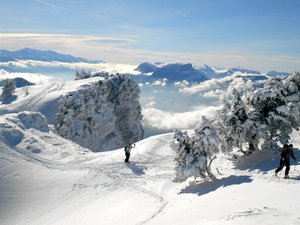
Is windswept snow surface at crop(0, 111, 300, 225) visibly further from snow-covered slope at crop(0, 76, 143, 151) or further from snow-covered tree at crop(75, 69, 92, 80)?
snow-covered tree at crop(75, 69, 92, 80)

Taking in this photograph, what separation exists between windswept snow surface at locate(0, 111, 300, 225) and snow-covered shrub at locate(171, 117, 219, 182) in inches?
44.7

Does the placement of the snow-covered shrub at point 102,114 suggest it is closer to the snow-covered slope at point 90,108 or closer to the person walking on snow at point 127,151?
the snow-covered slope at point 90,108

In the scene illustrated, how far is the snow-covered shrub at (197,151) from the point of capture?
86.4 ft

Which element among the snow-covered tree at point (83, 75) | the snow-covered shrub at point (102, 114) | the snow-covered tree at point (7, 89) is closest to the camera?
the snow-covered shrub at point (102, 114)

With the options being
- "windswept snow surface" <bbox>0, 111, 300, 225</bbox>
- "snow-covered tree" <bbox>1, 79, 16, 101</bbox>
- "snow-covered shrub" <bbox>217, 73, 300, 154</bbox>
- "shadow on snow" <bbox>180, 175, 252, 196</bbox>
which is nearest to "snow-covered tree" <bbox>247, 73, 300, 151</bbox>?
"snow-covered shrub" <bbox>217, 73, 300, 154</bbox>

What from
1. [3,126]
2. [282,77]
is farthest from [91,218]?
[3,126]

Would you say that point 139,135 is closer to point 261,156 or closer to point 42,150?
point 42,150

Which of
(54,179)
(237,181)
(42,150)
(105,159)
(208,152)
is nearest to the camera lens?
(237,181)

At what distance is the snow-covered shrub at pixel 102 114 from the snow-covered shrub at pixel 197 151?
8113 centimetres

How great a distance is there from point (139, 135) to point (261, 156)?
124009 mm

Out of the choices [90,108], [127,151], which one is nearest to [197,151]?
[127,151]

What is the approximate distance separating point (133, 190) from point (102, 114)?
97.7m

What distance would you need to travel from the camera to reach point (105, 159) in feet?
130

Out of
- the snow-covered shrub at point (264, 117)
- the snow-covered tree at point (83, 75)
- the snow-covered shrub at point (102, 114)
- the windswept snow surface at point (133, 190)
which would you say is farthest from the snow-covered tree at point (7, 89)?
the snow-covered shrub at point (264, 117)
